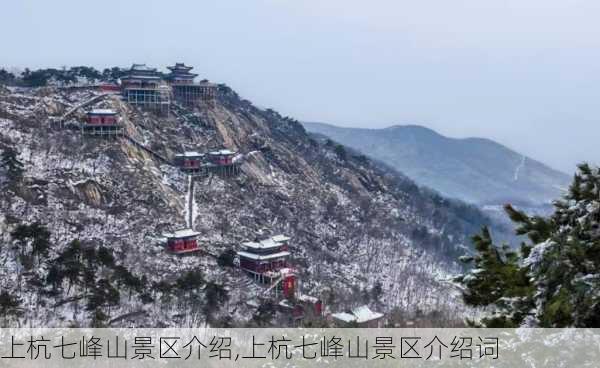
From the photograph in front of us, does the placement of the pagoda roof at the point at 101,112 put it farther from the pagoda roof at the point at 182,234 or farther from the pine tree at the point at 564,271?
the pine tree at the point at 564,271

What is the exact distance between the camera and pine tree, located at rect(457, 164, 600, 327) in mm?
6172

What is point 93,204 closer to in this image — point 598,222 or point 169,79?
point 169,79

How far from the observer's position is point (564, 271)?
6270 mm

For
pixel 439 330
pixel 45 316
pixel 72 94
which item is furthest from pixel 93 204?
pixel 439 330

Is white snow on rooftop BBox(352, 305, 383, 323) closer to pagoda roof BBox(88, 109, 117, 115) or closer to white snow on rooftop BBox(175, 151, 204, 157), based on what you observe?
white snow on rooftop BBox(175, 151, 204, 157)

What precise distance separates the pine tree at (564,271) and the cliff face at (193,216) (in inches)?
661

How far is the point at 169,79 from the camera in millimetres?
71938

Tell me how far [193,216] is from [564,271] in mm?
44662

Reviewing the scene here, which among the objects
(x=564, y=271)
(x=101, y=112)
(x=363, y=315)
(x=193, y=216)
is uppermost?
(x=101, y=112)

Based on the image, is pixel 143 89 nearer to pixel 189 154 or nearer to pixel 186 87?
pixel 186 87

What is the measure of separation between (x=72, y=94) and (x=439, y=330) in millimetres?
57891

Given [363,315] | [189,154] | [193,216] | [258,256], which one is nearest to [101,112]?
[189,154]

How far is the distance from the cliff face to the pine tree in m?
16.8

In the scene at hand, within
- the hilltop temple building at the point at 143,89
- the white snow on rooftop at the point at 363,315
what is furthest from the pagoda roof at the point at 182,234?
the hilltop temple building at the point at 143,89
